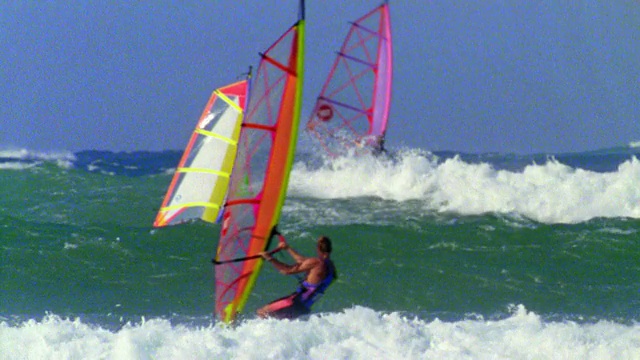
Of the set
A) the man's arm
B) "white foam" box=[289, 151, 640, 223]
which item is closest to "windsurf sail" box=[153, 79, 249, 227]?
the man's arm

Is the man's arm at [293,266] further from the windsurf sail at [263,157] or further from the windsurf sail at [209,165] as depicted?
the windsurf sail at [209,165]

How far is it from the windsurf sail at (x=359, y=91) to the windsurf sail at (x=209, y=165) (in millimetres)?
7398

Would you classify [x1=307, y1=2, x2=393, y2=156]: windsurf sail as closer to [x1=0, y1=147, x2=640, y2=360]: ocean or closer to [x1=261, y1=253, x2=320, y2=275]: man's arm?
[x1=0, y1=147, x2=640, y2=360]: ocean

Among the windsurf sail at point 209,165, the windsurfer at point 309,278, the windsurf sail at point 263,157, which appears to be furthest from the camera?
the windsurf sail at point 209,165

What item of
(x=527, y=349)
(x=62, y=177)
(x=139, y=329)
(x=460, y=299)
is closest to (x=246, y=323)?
(x=139, y=329)

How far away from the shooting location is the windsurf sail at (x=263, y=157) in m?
5.56

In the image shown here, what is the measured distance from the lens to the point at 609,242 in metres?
10.8

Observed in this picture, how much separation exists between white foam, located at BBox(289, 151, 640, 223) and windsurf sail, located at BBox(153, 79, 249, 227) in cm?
511

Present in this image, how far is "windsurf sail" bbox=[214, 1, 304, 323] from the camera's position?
5.56m

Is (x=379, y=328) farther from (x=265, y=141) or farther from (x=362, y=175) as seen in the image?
(x=362, y=175)

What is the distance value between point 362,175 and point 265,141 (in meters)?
9.83

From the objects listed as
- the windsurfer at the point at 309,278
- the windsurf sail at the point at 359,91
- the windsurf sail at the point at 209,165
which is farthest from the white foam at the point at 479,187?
the windsurfer at the point at 309,278

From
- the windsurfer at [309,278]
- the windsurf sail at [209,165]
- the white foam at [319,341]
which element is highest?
the windsurf sail at [209,165]

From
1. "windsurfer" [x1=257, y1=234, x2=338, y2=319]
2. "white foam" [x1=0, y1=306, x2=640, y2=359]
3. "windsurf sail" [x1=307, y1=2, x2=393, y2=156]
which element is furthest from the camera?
"windsurf sail" [x1=307, y1=2, x2=393, y2=156]
